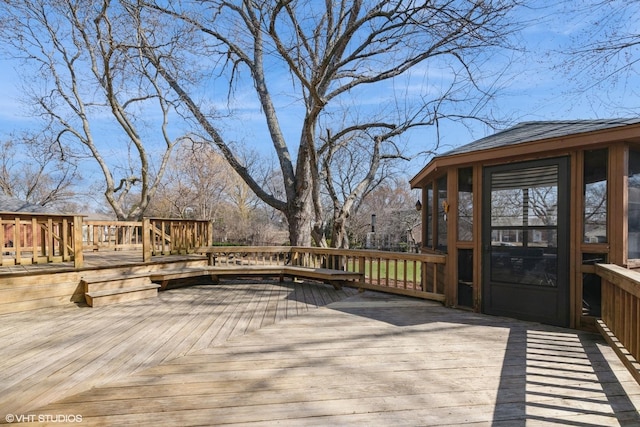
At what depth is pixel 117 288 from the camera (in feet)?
16.6

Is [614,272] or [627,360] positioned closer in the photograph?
[627,360]

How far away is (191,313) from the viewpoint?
13.9 feet

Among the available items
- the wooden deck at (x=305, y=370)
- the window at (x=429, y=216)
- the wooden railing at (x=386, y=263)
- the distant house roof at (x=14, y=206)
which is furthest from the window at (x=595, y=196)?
the distant house roof at (x=14, y=206)

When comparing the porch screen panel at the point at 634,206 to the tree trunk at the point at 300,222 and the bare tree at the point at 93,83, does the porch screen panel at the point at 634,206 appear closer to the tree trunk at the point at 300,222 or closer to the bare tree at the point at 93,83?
the tree trunk at the point at 300,222

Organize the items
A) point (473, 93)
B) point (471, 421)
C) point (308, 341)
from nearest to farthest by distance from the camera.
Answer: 1. point (471, 421)
2. point (308, 341)
3. point (473, 93)

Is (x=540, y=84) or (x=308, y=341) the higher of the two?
(x=540, y=84)

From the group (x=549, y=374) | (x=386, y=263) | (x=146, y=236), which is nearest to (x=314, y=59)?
(x=386, y=263)

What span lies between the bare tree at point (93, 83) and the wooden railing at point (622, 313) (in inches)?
388

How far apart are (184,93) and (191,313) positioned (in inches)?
256

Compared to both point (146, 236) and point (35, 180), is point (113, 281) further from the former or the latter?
point (35, 180)

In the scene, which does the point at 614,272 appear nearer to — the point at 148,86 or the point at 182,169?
the point at 148,86

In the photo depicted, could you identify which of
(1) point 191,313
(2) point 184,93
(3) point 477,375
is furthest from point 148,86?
(3) point 477,375

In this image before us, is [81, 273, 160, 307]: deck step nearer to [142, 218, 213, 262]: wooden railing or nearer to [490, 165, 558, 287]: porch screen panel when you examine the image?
[142, 218, 213, 262]: wooden railing

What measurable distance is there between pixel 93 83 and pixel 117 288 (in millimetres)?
9331
